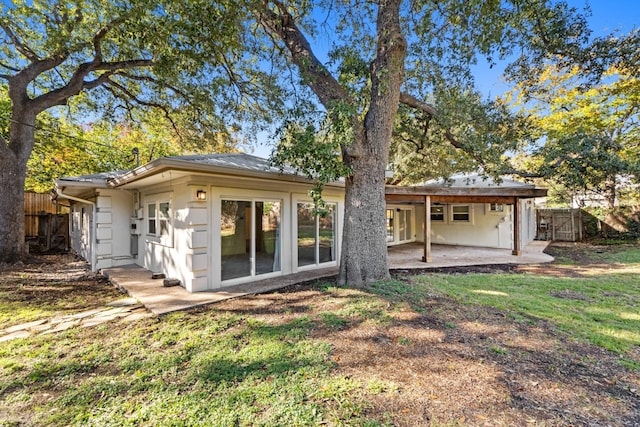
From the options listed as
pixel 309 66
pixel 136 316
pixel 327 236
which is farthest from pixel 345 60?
pixel 136 316

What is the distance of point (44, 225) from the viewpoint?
38.6ft

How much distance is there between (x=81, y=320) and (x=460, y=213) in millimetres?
13278

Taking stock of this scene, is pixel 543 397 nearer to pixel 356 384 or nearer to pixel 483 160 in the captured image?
pixel 356 384

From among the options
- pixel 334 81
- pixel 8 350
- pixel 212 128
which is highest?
pixel 212 128

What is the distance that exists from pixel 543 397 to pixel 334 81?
17.7 feet

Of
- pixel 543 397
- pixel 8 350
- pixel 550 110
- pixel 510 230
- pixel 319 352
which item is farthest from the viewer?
pixel 550 110

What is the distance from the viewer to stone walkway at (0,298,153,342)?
392 centimetres

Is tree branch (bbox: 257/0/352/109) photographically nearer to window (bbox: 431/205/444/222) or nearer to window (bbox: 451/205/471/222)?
window (bbox: 451/205/471/222)

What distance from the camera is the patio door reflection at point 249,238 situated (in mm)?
5902

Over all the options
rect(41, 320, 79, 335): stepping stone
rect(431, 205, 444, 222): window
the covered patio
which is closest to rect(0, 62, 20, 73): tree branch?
rect(41, 320, 79, 335): stepping stone

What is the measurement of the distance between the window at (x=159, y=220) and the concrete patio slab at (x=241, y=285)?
0.92m

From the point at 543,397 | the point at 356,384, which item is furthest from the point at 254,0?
the point at 543,397

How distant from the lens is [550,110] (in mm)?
14562

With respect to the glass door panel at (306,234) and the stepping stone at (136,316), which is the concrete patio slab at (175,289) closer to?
the stepping stone at (136,316)
